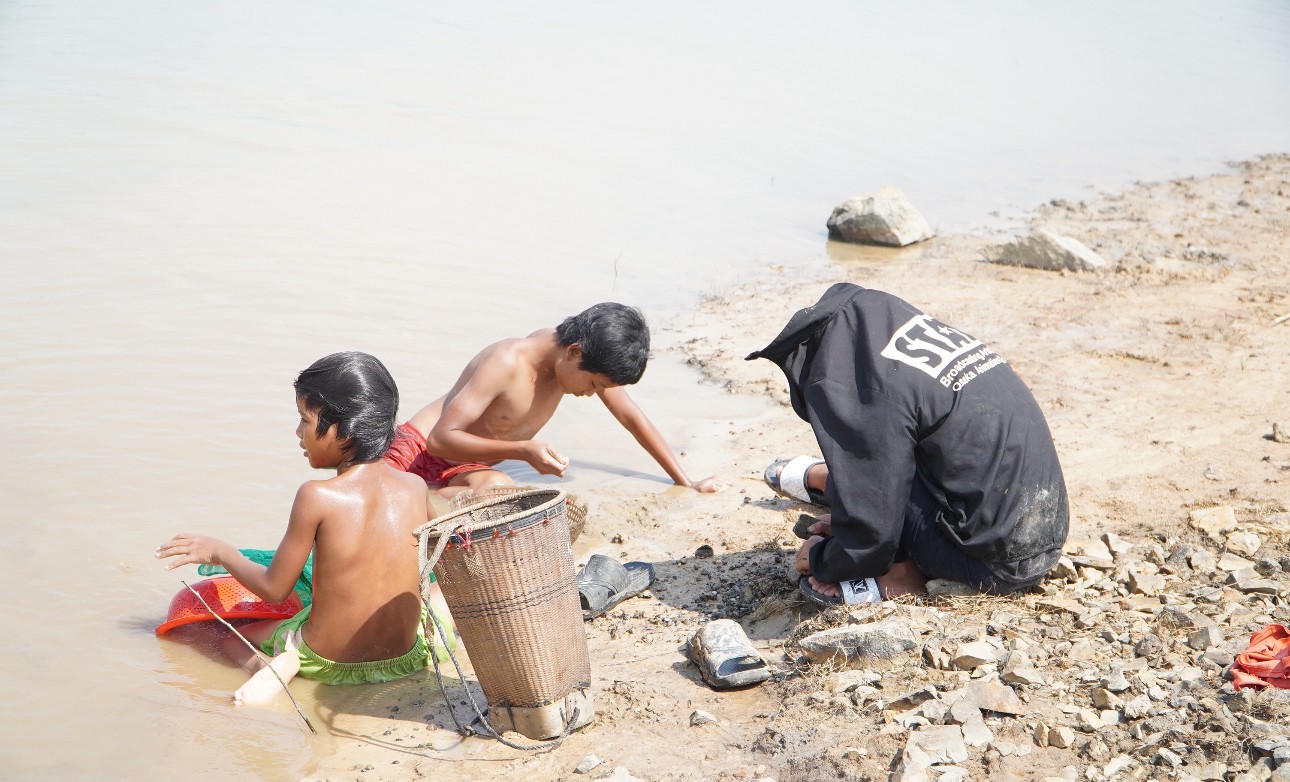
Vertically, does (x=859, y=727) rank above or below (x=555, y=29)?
below

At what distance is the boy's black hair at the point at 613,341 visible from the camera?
4578 millimetres

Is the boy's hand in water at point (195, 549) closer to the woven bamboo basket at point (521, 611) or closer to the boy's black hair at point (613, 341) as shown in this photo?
the woven bamboo basket at point (521, 611)

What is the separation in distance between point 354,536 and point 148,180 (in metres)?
6.78

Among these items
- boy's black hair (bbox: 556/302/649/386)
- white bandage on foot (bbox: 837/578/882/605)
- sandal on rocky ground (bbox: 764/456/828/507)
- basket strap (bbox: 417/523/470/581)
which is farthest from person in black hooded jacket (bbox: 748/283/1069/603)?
basket strap (bbox: 417/523/470/581)

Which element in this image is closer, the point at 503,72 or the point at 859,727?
the point at 859,727

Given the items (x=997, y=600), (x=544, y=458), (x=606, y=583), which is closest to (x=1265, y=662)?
(x=997, y=600)

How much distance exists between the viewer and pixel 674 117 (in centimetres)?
1350

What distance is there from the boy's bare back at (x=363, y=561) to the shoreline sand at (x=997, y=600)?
0.22 meters

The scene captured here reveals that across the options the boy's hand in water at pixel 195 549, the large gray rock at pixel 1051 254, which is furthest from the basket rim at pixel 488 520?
the large gray rock at pixel 1051 254

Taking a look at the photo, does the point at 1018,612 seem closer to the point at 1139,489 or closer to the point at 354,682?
the point at 1139,489

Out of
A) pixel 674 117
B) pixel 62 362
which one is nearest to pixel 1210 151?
pixel 674 117

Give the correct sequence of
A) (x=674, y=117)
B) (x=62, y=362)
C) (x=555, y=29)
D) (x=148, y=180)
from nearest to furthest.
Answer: (x=62, y=362) < (x=148, y=180) < (x=674, y=117) < (x=555, y=29)

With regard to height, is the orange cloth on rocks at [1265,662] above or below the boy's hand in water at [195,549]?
below

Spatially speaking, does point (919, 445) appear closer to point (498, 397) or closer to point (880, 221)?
point (498, 397)
